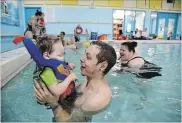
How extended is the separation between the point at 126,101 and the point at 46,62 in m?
1.31

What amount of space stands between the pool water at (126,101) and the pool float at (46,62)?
15.2 inches

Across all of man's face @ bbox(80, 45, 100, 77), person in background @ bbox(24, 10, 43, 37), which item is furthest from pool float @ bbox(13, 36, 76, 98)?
person in background @ bbox(24, 10, 43, 37)

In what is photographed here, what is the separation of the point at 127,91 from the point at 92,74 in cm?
132

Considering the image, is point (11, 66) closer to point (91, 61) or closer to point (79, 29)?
point (91, 61)

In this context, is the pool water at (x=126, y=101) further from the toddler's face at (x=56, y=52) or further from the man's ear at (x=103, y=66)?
the toddler's face at (x=56, y=52)

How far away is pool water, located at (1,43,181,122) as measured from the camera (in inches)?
79.5

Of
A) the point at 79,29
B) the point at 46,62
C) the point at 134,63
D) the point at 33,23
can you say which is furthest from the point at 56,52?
the point at 79,29

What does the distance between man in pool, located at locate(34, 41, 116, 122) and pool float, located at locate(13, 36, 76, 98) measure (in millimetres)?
143

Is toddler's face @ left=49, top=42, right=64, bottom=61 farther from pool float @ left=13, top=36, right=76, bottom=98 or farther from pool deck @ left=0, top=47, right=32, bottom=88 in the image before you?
pool deck @ left=0, top=47, right=32, bottom=88

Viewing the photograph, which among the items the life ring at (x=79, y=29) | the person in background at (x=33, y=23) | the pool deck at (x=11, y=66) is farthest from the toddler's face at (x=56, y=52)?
the life ring at (x=79, y=29)

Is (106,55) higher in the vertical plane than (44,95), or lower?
higher

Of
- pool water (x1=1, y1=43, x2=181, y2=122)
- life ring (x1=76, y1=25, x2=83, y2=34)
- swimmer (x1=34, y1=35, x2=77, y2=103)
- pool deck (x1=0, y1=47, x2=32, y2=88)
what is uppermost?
life ring (x1=76, y1=25, x2=83, y2=34)

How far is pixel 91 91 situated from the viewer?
5.61 feet

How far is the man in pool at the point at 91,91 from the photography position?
1.62 m
